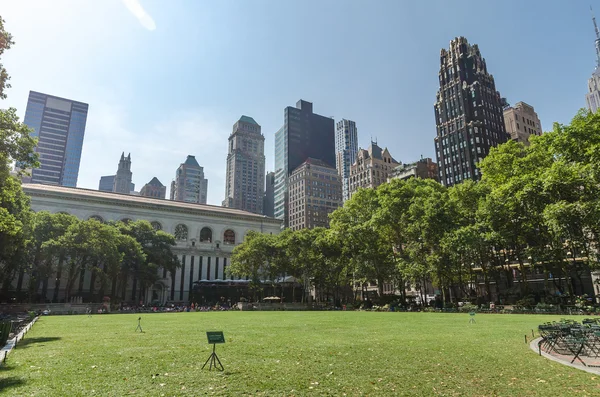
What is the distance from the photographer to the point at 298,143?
7397 inches

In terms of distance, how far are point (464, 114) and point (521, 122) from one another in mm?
26735

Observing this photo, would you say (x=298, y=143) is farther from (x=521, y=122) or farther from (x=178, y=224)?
(x=178, y=224)

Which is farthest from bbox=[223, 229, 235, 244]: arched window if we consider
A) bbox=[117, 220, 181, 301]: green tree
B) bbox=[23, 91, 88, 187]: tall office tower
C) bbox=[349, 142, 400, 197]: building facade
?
bbox=[23, 91, 88, 187]: tall office tower

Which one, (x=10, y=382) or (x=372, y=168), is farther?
(x=372, y=168)

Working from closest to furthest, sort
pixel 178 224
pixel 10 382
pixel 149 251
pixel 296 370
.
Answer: pixel 10 382, pixel 296 370, pixel 149 251, pixel 178 224

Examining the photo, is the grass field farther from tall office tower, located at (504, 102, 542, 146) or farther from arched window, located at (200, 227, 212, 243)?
tall office tower, located at (504, 102, 542, 146)

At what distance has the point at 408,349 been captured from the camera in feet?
46.6

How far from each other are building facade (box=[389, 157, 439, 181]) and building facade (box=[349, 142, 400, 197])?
457 inches

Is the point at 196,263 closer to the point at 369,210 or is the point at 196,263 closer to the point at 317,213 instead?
the point at 369,210

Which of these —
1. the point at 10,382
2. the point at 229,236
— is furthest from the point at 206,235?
the point at 10,382

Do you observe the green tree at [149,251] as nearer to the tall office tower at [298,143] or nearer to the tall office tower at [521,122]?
the tall office tower at [298,143]

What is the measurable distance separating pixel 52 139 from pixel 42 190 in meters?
131

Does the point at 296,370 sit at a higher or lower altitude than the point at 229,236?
lower

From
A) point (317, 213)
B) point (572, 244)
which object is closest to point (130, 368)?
point (572, 244)
